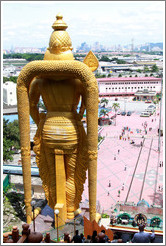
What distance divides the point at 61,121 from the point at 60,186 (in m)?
2.36

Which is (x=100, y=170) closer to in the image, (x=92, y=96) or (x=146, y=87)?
(x=92, y=96)

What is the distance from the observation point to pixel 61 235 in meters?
10.3

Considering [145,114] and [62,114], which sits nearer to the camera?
[62,114]

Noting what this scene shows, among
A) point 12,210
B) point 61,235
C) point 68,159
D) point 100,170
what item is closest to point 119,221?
point 61,235

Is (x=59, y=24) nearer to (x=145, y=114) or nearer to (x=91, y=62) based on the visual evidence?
(x=91, y=62)

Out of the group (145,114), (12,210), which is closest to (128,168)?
(12,210)

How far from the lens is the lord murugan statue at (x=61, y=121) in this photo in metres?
9.66

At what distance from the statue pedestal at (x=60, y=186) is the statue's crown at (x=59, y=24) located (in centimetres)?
413

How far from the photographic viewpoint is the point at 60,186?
10.6 meters

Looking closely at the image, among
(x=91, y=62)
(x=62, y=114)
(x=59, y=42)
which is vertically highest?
(x=59, y=42)

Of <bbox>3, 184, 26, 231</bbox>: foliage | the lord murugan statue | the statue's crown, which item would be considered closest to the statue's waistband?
the lord murugan statue

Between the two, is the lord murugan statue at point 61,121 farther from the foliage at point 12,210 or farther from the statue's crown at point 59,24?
the foliage at point 12,210

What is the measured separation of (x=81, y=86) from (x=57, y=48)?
1.47 meters

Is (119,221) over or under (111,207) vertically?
over
